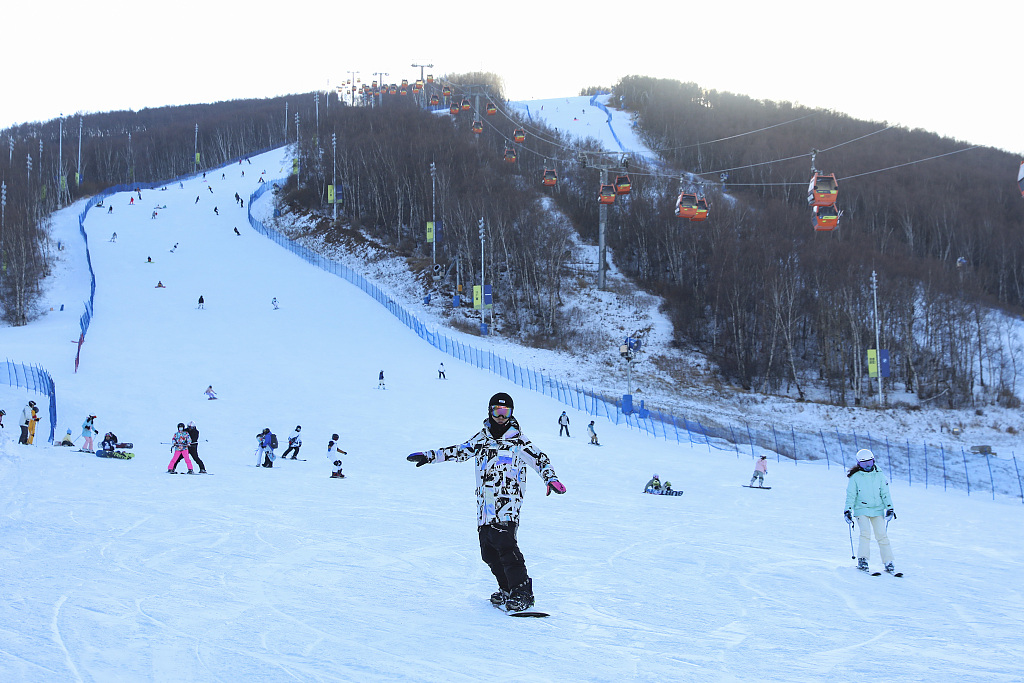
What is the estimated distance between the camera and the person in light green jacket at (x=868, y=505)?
9453 mm

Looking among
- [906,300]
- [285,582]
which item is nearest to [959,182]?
[906,300]

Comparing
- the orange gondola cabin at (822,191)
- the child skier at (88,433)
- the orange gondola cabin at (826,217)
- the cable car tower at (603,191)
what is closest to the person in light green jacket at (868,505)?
the child skier at (88,433)

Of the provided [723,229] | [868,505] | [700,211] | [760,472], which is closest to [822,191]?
[700,211]

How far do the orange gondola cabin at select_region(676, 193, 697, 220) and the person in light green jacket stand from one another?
77.9 ft

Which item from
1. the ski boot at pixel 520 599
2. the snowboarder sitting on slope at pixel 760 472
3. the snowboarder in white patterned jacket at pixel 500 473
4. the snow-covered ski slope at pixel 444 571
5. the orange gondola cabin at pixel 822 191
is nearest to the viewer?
the snow-covered ski slope at pixel 444 571

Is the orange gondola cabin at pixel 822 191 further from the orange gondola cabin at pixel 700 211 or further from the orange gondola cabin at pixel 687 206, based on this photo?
the orange gondola cabin at pixel 687 206

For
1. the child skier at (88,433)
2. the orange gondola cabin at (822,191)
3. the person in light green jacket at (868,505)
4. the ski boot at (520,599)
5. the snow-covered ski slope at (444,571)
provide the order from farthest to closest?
the orange gondola cabin at (822,191)
the child skier at (88,433)
the person in light green jacket at (868,505)
the ski boot at (520,599)
the snow-covered ski slope at (444,571)

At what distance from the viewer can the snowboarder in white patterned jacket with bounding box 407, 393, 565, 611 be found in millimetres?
6598

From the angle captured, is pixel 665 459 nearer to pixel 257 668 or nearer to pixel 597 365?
pixel 257 668

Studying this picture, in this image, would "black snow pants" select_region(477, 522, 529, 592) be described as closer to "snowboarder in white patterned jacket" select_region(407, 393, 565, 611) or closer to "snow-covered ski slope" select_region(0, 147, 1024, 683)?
"snowboarder in white patterned jacket" select_region(407, 393, 565, 611)

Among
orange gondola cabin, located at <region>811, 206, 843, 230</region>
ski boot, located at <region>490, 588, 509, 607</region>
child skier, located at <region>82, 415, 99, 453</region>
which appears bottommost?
child skier, located at <region>82, 415, 99, 453</region>

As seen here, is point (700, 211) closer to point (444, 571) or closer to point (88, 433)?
point (88, 433)

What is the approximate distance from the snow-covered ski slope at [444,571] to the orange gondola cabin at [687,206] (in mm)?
10500

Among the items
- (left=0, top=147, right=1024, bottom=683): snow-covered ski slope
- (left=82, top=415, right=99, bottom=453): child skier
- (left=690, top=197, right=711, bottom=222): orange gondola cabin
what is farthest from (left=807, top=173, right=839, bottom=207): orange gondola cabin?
(left=82, top=415, right=99, bottom=453): child skier
